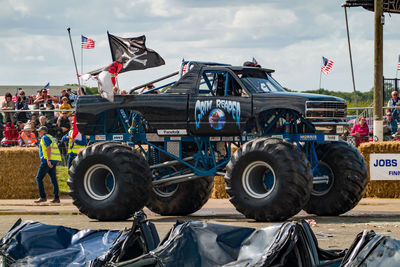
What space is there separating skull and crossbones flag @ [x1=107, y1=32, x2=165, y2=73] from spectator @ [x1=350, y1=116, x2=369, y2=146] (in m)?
6.70

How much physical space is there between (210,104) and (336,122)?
2.20 meters

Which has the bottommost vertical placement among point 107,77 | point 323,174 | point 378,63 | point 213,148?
point 323,174

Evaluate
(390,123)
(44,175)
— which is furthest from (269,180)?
(390,123)

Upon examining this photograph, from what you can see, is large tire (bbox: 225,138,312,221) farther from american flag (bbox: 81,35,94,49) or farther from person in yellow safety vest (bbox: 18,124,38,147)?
american flag (bbox: 81,35,94,49)

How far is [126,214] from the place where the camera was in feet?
40.4

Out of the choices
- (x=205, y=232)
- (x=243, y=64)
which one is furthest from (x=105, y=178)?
(x=205, y=232)

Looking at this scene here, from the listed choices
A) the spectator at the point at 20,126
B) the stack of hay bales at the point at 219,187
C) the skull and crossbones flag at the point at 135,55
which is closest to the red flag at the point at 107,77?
the skull and crossbones flag at the point at 135,55

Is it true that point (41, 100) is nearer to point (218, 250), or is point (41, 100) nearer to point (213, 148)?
point (213, 148)

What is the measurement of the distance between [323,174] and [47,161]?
6962 millimetres

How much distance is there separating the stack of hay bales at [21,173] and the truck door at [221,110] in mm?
6998

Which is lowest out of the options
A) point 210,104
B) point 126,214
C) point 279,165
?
point 126,214

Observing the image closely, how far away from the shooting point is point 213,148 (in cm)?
1346

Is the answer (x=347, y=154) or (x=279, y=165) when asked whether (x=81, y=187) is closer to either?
(x=279, y=165)

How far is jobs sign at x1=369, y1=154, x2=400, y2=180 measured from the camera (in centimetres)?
1642
